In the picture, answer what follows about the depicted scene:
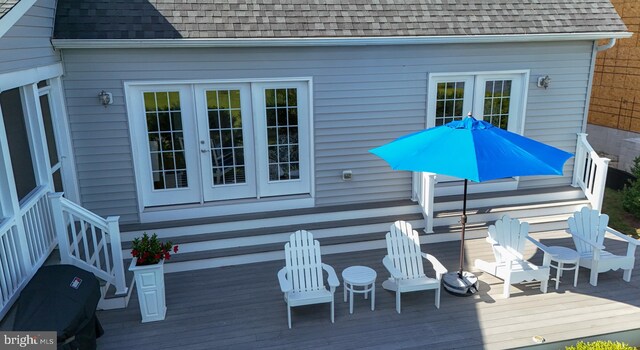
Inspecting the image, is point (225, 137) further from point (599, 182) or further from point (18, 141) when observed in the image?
point (599, 182)

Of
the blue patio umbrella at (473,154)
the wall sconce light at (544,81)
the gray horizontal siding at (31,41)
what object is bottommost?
the blue patio umbrella at (473,154)

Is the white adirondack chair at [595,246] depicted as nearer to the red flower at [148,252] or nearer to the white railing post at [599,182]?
the white railing post at [599,182]

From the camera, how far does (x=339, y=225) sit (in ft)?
21.7

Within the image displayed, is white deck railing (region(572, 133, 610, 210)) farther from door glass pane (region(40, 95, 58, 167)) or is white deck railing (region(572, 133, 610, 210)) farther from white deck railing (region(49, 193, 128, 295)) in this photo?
door glass pane (region(40, 95, 58, 167))

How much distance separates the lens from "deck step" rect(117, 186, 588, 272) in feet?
20.2

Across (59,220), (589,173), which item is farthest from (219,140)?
(589,173)

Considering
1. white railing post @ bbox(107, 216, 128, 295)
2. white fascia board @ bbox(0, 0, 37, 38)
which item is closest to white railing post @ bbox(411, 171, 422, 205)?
white railing post @ bbox(107, 216, 128, 295)

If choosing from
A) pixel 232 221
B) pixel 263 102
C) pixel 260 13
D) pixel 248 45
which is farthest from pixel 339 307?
pixel 260 13

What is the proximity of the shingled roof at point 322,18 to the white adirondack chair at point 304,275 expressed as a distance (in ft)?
9.36

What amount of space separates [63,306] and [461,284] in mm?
4070

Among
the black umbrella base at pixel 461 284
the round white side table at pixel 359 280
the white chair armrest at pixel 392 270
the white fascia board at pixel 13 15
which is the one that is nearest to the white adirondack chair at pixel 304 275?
the round white side table at pixel 359 280

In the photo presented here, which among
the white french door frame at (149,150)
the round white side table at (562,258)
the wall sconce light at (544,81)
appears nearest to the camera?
the round white side table at (562,258)

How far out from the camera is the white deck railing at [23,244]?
411 cm

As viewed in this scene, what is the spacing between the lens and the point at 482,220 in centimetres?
700
